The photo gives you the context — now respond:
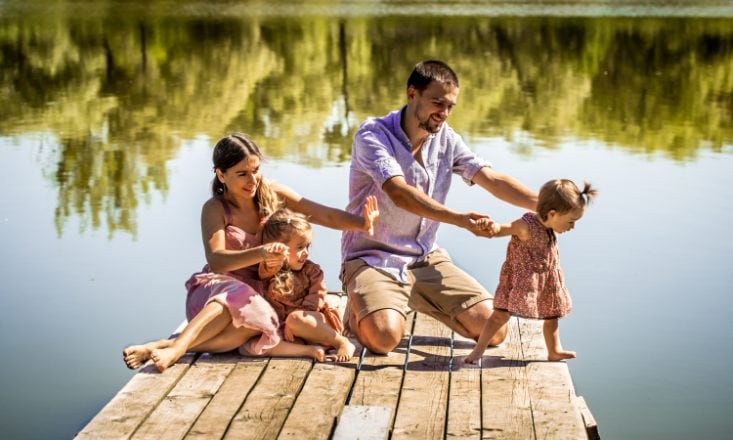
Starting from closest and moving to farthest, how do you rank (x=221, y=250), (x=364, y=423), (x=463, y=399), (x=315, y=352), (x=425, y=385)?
(x=364, y=423) < (x=463, y=399) < (x=425, y=385) < (x=315, y=352) < (x=221, y=250)

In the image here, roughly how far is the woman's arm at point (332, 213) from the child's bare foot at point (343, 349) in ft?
1.80

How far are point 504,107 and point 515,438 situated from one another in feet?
41.7

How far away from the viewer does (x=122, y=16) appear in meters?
34.8

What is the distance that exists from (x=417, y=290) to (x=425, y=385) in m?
0.93

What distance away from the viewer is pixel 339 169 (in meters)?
11.0

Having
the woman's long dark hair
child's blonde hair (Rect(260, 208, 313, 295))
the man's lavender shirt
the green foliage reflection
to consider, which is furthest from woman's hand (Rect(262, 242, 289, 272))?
the green foliage reflection

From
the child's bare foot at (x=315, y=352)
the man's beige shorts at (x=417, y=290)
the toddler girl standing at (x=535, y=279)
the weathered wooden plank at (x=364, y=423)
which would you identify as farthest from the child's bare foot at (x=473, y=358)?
the weathered wooden plank at (x=364, y=423)

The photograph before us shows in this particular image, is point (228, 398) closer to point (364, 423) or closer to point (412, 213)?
point (364, 423)

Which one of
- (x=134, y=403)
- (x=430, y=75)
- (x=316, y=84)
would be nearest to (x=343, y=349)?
(x=134, y=403)

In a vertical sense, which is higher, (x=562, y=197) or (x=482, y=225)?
(x=562, y=197)

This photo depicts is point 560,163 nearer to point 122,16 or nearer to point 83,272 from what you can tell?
point 83,272

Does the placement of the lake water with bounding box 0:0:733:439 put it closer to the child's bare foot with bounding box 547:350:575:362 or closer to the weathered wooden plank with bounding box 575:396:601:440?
the child's bare foot with bounding box 547:350:575:362

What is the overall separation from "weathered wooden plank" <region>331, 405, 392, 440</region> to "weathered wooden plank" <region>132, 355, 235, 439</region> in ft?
1.85

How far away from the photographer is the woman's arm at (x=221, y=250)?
16.2 ft
